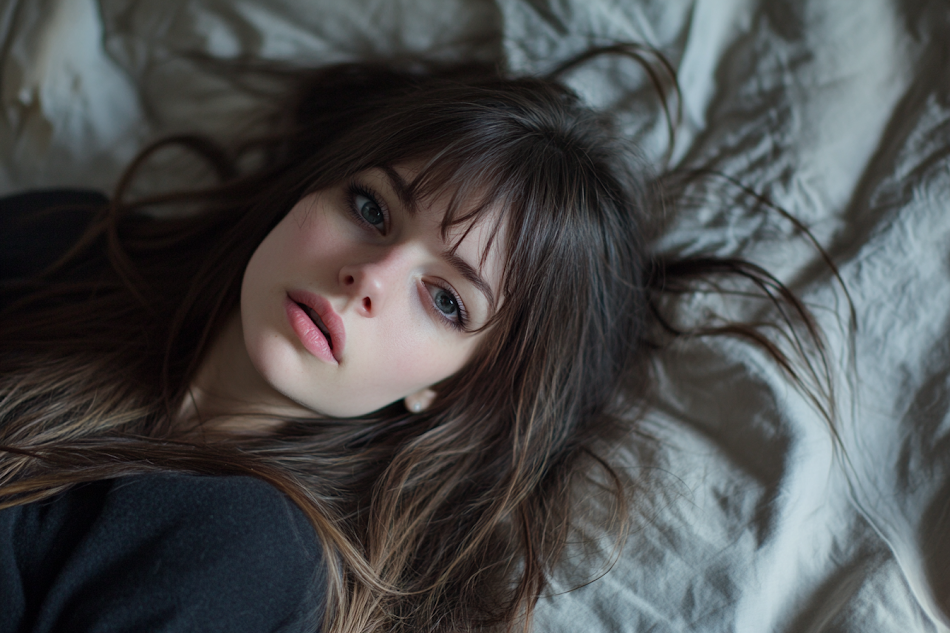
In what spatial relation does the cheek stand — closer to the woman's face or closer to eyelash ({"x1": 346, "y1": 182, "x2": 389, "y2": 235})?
the woman's face

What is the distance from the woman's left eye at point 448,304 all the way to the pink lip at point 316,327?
0.37 feet

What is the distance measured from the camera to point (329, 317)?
29.6 inches

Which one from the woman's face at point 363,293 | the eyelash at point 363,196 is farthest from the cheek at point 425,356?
the eyelash at point 363,196

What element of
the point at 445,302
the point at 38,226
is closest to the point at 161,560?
the point at 445,302

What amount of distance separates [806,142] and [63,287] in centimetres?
115

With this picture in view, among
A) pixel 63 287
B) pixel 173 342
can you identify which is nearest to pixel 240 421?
pixel 173 342

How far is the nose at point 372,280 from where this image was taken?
2.40ft

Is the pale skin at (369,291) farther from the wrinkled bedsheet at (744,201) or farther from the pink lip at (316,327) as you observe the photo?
the wrinkled bedsheet at (744,201)

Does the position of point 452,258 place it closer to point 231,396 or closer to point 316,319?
point 316,319

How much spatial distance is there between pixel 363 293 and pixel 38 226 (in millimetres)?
704

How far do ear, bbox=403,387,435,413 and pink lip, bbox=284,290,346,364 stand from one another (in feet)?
0.58

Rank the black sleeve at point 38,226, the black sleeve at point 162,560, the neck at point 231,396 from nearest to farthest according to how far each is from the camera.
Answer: the black sleeve at point 162,560, the neck at point 231,396, the black sleeve at point 38,226

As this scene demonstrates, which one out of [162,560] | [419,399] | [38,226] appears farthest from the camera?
[38,226]

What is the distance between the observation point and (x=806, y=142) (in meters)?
0.99
